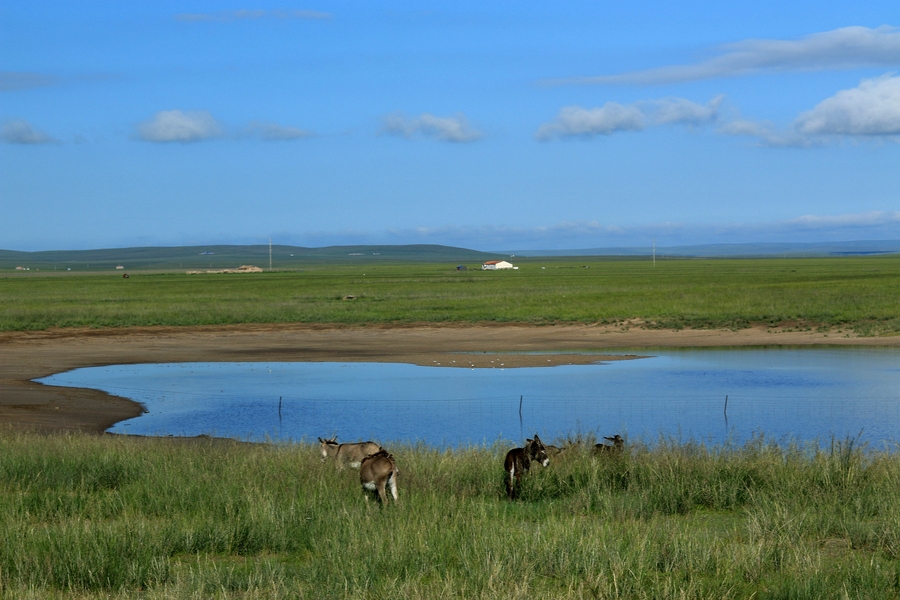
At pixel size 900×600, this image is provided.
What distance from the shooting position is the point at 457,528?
889cm

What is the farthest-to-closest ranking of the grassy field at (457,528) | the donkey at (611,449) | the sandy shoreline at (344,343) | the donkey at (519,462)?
the sandy shoreline at (344,343), the donkey at (611,449), the donkey at (519,462), the grassy field at (457,528)

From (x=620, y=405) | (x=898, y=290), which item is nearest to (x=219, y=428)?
(x=620, y=405)

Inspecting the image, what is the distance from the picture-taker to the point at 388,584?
7367 millimetres

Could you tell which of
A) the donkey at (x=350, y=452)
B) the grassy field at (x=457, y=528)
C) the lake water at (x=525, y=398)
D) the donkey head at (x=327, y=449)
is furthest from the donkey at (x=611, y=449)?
the lake water at (x=525, y=398)

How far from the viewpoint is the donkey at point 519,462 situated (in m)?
10.6

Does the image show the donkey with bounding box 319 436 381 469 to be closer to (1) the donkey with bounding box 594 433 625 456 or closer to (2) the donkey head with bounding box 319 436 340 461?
(2) the donkey head with bounding box 319 436 340 461

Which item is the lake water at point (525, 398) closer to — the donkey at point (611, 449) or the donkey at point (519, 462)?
the donkey at point (611, 449)

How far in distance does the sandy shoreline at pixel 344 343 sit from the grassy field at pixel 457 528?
59.3 feet

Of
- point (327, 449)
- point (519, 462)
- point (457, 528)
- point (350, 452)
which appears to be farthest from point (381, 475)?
point (327, 449)

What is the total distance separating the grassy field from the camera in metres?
7.46

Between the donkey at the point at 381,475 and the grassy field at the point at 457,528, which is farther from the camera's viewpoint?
the donkey at the point at 381,475

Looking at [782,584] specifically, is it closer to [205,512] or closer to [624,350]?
[205,512]

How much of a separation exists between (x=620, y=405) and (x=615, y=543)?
15883mm

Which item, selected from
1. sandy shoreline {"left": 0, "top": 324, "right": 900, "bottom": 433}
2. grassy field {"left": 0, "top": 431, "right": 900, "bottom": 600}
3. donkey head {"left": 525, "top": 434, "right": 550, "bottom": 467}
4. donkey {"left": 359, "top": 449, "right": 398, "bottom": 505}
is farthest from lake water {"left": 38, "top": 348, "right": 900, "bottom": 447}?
donkey {"left": 359, "top": 449, "right": 398, "bottom": 505}
